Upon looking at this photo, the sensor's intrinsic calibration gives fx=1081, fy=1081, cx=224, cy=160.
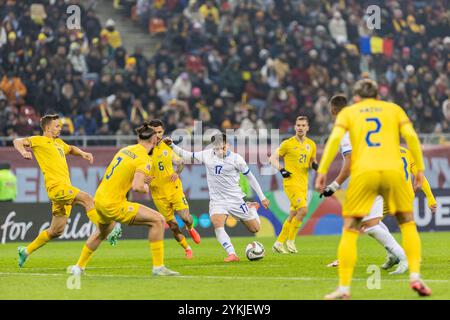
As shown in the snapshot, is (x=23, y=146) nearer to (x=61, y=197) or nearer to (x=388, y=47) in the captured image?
(x=61, y=197)

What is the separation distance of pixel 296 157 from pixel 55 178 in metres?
5.53

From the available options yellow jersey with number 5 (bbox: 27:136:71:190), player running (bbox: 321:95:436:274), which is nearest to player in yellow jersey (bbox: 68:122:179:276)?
player running (bbox: 321:95:436:274)

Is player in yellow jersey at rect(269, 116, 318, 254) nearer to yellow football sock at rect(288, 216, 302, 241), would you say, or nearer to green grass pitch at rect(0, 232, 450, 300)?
Result: yellow football sock at rect(288, 216, 302, 241)

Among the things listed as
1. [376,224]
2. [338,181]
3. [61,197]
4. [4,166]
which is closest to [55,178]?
[61,197]

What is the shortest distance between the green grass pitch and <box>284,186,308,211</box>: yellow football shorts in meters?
0.91

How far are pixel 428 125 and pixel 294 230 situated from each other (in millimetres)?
13432

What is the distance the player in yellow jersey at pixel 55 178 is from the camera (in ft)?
56.6

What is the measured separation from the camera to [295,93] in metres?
32.2

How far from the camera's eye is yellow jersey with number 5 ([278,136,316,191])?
2116cm

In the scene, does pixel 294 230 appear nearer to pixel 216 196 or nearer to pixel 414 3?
pixel 216 196

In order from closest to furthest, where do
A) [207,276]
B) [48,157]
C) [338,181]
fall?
[338,181], [207,276], [48,157]

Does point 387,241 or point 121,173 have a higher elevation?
point 121,173

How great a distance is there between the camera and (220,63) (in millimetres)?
31516
